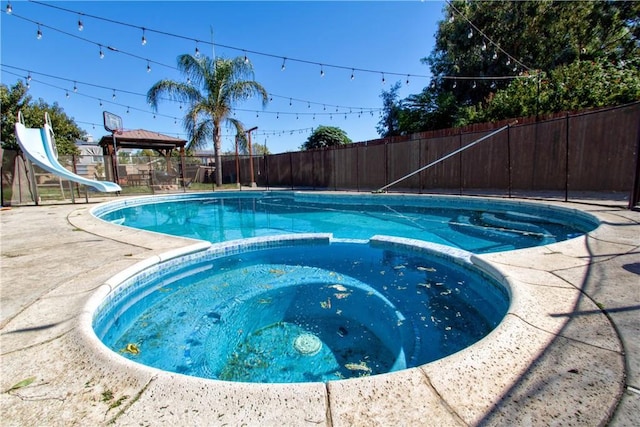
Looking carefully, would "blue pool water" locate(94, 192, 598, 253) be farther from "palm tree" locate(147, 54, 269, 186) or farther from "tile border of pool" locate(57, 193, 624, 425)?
"palm tree" locate(147, 54, 269, 186)

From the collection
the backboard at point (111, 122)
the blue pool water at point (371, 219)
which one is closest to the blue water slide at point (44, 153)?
the blue pool water at point (371, 219)

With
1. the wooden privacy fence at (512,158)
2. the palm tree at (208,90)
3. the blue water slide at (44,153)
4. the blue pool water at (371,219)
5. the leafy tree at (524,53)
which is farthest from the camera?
the palm tree at (208,90)

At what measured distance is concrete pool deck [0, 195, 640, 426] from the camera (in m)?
1.07

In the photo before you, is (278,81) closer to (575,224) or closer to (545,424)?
(575,224)

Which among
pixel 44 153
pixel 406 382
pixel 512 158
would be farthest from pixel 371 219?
pixel 44 153

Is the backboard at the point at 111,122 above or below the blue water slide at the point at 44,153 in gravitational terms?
above

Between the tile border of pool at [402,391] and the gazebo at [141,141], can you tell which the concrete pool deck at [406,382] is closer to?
the tile border of pool at [402,391]

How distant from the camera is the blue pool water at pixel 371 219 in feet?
16.5

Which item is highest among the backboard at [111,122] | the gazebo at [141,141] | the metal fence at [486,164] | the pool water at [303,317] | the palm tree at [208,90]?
the palm tree at [208,90]

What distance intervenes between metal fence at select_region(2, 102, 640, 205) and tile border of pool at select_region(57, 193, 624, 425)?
A: 4613 mm

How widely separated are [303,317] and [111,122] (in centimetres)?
1462

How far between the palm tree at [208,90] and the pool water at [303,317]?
12475 mm

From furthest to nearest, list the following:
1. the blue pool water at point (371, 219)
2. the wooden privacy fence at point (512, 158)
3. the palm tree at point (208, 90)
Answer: the palm tree at point (208, 90) < the wooden privacy fence at point (512, 158) < the blue pool water at point (371, 219)

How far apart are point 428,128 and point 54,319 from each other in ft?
49.4
